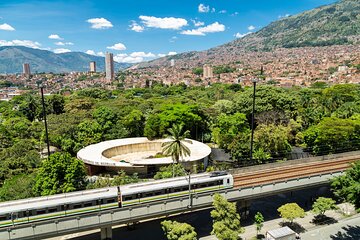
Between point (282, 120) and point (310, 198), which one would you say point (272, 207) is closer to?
point (310, 198)

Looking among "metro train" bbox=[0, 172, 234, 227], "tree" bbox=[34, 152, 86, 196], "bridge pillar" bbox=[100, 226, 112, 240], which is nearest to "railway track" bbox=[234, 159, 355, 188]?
"metro train" bbox=[0, 172, 234, 227]

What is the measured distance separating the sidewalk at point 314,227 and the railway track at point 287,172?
468cm

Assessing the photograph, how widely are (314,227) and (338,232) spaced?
232 centimetres

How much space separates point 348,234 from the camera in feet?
96.7

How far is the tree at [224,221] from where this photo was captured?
24891 millimetres

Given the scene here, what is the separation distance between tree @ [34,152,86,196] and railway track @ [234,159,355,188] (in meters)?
18.8

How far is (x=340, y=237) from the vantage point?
1141 inches

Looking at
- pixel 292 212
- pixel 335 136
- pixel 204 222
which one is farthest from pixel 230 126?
pixel 292 212

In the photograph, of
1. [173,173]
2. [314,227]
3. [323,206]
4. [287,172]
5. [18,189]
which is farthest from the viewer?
[287,172]

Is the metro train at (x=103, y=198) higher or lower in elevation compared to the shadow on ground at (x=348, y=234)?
higher

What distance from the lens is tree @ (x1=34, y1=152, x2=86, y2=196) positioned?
31734mm

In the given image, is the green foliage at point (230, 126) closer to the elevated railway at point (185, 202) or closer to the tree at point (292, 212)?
the elevated railway at point (185, 202)

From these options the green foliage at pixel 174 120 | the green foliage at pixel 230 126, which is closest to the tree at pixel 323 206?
the green foliage at pixel 230 126

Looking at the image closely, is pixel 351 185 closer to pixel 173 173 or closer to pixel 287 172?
pixel 287 172
